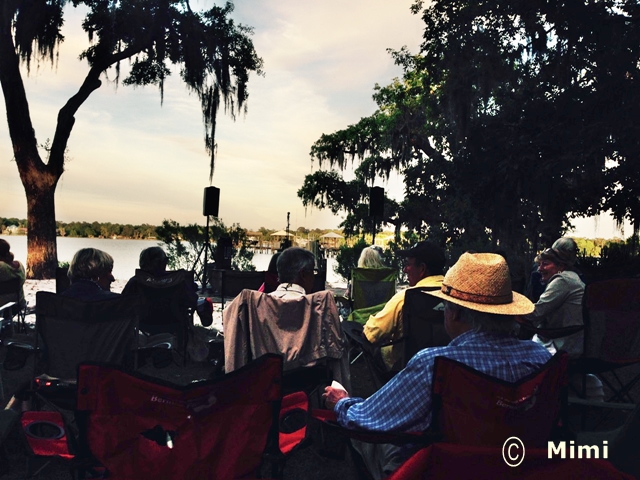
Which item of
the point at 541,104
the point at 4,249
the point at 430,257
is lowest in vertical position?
the point at 4,249

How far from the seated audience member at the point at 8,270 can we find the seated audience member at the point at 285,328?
8.84ft

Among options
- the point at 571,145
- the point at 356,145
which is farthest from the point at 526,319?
the point at 356,145

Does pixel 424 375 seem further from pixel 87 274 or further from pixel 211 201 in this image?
pixel 211 201

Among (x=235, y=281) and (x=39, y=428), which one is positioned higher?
(x=235, y=281)

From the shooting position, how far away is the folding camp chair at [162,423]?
4.47ft

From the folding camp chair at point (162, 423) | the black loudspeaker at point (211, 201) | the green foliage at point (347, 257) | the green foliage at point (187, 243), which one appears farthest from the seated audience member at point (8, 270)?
the green foliage at point (347, 257)

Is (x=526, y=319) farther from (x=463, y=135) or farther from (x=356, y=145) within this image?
(x=356, y=145)

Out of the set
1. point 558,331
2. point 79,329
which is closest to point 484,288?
point 558,331

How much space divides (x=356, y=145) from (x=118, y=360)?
18.9m

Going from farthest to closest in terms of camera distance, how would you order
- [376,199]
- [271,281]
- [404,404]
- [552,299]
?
[376,199] → [271,281] → [552,299] → [404,404]

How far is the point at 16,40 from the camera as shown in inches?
474

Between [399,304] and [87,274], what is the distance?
69.2 inches

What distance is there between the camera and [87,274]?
3.11 metres

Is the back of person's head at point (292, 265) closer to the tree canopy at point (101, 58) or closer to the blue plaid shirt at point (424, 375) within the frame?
the blue plaid shirt at point (424, 375)
